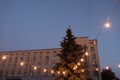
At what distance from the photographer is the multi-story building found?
41688mm

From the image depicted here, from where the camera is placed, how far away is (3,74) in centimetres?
4706

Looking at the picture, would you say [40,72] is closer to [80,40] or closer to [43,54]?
[43,54]

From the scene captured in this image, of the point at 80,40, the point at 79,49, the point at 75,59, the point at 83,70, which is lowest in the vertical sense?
the point at 83,70

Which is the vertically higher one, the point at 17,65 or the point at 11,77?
the point at 17,65

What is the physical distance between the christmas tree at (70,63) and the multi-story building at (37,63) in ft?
68.1

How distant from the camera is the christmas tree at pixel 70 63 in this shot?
1898 cm

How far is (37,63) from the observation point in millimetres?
44688

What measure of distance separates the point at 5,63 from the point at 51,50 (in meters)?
16.7

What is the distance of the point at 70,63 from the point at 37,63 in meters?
27.0

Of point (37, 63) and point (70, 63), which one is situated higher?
point (70, 63)

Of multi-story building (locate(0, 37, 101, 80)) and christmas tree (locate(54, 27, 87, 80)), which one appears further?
multi-story building (locate(0, 37, 101, 80))

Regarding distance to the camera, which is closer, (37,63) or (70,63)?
(70,63)

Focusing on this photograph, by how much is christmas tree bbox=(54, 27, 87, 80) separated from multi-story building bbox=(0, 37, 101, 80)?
2076 cm

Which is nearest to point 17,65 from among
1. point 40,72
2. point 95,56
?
point 40,72
